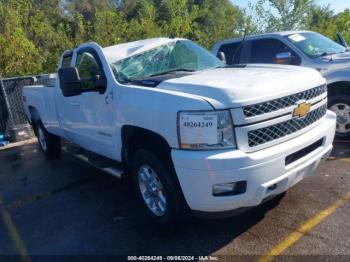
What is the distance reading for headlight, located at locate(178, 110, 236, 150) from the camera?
118 inches

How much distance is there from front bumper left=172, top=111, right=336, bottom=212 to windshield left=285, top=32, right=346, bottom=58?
419 centimetres

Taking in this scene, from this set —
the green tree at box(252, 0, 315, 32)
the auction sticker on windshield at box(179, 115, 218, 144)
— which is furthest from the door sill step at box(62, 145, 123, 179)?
the green tree at box(252, 0, 315, 32)

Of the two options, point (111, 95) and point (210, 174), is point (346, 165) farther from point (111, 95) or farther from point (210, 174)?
point (111, 95)

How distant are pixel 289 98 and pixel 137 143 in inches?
62.0

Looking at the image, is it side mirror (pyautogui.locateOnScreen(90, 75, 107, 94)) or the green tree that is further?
the green tree

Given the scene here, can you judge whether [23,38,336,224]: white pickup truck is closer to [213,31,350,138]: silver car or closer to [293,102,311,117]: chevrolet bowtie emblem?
[293,102,311,117]: chevrolet bowtie emblem

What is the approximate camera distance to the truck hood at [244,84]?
120 inches

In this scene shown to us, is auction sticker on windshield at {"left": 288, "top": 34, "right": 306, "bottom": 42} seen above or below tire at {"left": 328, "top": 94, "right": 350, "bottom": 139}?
above

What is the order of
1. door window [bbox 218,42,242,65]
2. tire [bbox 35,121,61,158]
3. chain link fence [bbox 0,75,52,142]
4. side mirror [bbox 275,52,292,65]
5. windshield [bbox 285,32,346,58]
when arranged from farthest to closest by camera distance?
chain link fence [bbox 0,75,52,142] → door window [bbox 218,42,242,65] → tire [bbox 35,121,61,158] → windshield [bbox 285,32,346,58] → side mirror [bbox 275,52,292,65]

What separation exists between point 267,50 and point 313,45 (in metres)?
0.87

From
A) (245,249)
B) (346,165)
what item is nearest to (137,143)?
(245,249)

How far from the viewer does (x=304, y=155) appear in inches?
138

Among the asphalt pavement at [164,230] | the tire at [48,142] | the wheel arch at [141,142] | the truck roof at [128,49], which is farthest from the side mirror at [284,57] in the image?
the tire at [48,142]

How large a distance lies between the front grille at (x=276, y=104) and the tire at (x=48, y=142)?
5138mm
